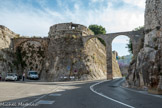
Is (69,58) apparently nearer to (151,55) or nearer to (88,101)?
(151,55)

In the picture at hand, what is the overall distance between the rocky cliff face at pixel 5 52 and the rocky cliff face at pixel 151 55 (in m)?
25.2

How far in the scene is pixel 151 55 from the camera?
13477 mm

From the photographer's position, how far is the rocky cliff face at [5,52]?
31.4 meters

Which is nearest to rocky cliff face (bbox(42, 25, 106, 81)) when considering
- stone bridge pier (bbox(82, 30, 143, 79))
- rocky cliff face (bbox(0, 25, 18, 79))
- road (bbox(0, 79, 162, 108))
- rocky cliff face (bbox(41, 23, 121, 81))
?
rocky cliff face (bbox(41, 23, 121, 81))

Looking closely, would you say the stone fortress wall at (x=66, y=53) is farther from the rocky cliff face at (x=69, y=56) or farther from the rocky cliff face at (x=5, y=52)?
the rocky cliff face at (x=5, y=52)

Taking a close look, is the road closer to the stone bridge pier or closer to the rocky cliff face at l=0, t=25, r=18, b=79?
the stone bridge pier

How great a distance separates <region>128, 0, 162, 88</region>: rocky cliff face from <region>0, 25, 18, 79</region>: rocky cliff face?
25.2 m

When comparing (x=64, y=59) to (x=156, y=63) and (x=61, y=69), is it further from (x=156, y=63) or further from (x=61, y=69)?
(x=156, y=63)

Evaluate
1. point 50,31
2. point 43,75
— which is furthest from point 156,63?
point 50,31

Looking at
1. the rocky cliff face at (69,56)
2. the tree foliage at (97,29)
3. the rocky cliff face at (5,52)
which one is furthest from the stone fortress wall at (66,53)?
the tree foliage at (97,29)

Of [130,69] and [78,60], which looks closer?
[130,69]

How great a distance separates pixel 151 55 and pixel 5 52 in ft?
100

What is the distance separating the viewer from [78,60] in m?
35.7

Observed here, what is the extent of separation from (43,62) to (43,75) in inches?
186
